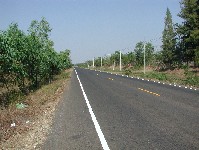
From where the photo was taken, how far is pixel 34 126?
33.4 ft

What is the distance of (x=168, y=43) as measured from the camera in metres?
67.5

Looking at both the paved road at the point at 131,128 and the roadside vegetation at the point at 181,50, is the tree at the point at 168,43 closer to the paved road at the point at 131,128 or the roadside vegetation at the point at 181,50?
the roadside vegetation at the point at 181,50

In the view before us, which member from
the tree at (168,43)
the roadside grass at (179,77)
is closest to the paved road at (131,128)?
the roadside grass at (179,77)

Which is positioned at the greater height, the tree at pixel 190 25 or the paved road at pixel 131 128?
the tree at pixel 190 25

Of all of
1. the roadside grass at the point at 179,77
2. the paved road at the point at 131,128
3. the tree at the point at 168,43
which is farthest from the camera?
the tree at the point at 168,43

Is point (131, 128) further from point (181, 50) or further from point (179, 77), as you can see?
point (181, 50)

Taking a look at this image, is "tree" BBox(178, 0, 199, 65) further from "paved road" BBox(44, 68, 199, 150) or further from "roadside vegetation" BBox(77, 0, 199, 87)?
"paved road" BBox(44, 68, 199, 150)

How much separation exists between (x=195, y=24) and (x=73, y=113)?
4199 centimetres

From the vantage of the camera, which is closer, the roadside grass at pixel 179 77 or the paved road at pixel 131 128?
the paved road at pixel 131 128

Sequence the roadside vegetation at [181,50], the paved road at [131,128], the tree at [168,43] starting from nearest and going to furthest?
the paved road at [131,128] < the roadside vegetation at [181,50] < the tree at [168,43]

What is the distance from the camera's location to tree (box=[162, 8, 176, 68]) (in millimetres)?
63769

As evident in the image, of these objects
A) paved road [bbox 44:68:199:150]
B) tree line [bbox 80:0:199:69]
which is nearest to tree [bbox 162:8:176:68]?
tree line [bbox 80:0:199:69]

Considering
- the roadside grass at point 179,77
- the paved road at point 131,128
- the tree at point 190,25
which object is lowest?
the roadside grass at point 179,77

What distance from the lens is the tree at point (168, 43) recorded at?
6377cm
